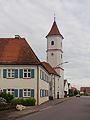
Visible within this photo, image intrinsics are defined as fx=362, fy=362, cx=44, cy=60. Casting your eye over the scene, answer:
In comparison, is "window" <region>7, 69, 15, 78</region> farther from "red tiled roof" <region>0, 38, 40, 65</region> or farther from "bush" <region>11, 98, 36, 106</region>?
"bush" <region>11, 98, 36, 106</region>

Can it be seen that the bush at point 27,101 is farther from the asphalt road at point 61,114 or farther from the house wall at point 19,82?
the asphalt road at point 61,114

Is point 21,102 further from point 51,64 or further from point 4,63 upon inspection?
point 51,64

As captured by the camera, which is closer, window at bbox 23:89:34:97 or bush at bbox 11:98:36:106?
bush at bbox 11:98:36:106

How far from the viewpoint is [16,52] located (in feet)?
171

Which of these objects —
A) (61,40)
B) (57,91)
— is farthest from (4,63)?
(61,40)

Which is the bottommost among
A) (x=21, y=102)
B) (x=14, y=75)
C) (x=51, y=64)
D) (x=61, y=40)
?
(x=21, y=102)

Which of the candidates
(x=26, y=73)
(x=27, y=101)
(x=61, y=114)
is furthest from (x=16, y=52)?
(x=61, y=114)

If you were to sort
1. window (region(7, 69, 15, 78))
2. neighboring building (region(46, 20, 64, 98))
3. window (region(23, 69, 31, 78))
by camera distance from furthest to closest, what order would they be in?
1. neighboring building (region(46, 20, 64, 98))
2. window (region(7, 69, 15, 78))
3. window (region(23, 69, 31, 78))

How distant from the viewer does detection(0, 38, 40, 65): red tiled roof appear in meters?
49.1

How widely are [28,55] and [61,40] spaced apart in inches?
2107

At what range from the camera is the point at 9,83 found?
49.1m

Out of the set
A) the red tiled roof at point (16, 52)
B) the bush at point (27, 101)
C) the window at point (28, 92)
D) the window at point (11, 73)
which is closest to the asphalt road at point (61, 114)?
the bush at point (27, 101)

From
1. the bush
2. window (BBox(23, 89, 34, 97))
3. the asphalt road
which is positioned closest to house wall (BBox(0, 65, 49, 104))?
window (BBox(23, 89, 34, 97))

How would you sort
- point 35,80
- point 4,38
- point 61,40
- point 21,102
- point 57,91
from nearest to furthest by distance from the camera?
point 21,102
point 35,80
point 4,38
point 57,91
point 61,40
